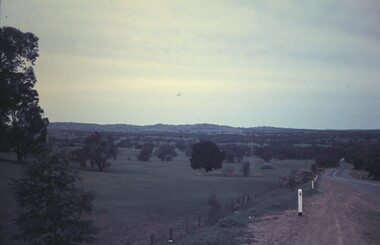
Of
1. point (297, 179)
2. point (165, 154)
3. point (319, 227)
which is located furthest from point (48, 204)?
point (165, 154)

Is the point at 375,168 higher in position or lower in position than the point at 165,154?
higher

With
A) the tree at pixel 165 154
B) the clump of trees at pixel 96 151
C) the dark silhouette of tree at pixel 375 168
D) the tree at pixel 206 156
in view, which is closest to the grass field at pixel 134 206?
the clump of trees at pixel 96 151

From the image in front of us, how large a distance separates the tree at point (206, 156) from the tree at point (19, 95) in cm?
3826

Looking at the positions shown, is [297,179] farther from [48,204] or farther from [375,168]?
[48,204]

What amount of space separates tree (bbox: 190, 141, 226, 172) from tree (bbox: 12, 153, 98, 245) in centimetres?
7529

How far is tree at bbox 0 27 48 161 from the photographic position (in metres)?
45.1

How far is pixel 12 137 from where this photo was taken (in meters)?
55.1

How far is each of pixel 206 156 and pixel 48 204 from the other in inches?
3029

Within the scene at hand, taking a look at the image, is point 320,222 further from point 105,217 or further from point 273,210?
point 105,217

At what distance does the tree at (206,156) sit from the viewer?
294 feet

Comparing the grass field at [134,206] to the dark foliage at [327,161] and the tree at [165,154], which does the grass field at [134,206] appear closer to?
the dark foliage at [327,161]

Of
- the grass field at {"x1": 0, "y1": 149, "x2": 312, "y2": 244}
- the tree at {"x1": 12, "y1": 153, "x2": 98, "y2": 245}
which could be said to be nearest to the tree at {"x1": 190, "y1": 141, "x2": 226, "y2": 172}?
the grass field at {"x1": 0, "y1": 149, "x2": 312, "y2": 244}

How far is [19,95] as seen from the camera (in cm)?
4906

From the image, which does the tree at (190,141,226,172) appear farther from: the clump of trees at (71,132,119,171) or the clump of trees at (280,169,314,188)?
the clump of trees at (280,169,314,188)
